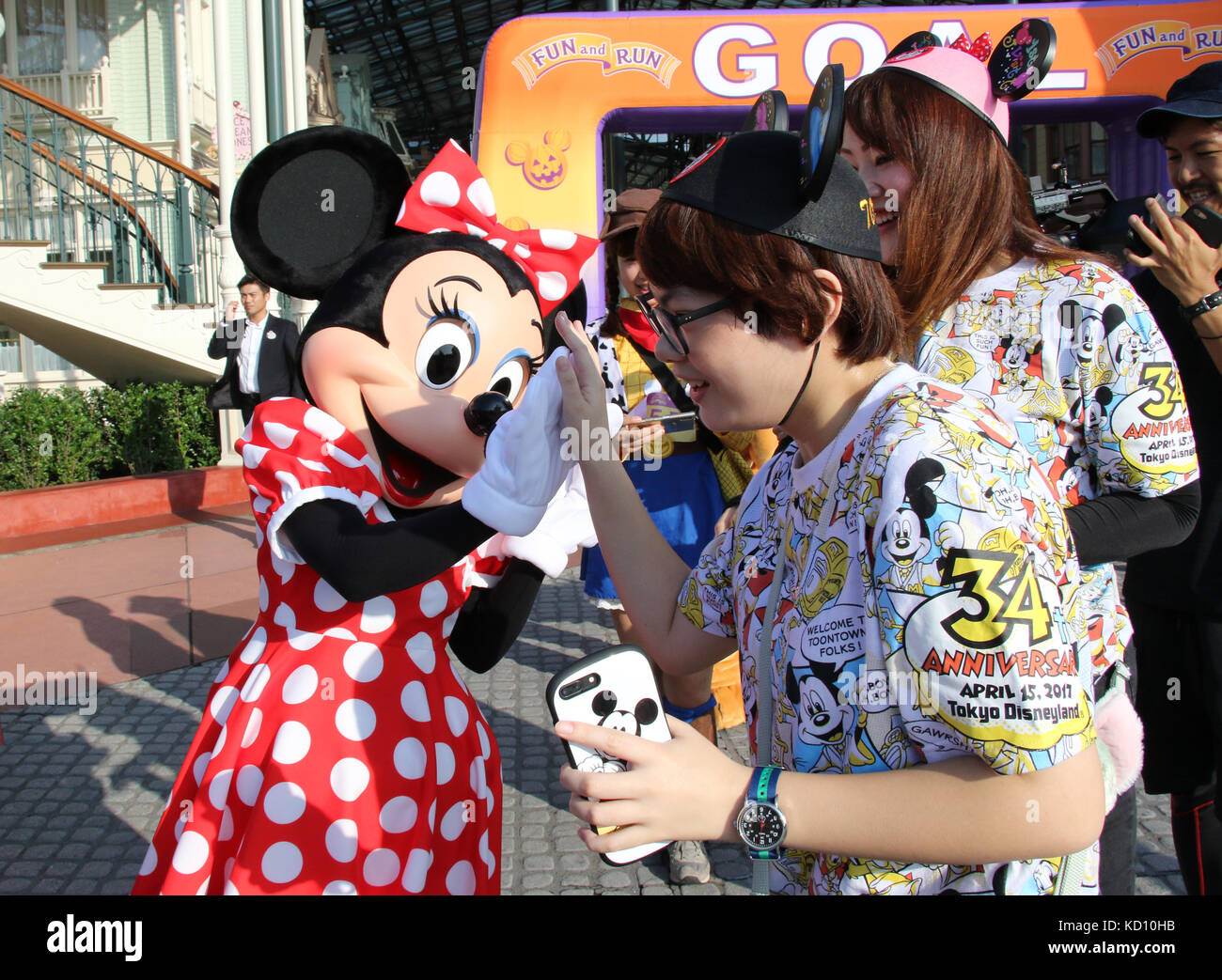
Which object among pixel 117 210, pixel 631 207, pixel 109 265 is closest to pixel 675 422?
pixel 631 207

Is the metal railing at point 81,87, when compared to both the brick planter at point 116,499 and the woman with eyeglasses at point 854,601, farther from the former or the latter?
the woman with eyeglasses at point 854,601

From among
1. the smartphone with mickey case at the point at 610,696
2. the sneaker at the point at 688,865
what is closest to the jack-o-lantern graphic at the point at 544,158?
the sneaker at the point at 688,865

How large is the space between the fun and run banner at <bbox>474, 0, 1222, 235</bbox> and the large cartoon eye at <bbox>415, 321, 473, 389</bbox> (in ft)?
18.8

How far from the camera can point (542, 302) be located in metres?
1.90

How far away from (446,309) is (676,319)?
2.37 ft

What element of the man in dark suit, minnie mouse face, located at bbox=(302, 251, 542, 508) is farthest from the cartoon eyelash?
the man in dark suit

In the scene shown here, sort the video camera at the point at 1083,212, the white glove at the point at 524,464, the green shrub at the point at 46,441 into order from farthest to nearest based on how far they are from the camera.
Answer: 1. the green shrub at the point at 46,441
2. the video camera at the point at 1083,212
3. the white glove at the point at 524,464

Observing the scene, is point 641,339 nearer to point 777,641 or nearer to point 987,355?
point 987,355

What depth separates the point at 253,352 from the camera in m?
6.38

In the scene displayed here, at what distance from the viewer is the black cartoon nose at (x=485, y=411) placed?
1617 mm

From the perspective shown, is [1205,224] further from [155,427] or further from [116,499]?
[155,427]

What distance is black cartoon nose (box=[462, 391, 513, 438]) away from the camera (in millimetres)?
1617

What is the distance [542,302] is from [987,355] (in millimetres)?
867

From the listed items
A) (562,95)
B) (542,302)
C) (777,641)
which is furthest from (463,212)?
(562,95)
